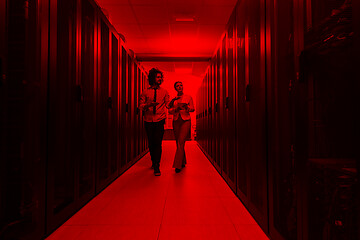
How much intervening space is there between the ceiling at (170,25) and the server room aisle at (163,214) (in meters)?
2.95

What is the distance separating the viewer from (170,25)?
543 centimetres

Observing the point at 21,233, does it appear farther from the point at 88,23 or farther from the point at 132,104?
the point at 132,104

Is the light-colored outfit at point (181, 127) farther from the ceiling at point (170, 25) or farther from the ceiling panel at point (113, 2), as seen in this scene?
the ceiling panel at point (113, 2)

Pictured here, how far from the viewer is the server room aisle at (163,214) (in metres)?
1.54

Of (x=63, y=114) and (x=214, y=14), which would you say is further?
(x=214, y=14)

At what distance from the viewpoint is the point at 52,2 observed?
152 cm

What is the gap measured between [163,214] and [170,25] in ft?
14.9

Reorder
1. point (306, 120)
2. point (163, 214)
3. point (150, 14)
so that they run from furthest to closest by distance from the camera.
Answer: point (150, 14) → point (163, 214) → point (306, 120)

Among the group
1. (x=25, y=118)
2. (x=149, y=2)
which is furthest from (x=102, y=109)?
(x=149, y=2)

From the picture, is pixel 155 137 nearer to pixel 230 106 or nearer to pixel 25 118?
pixel 230 106

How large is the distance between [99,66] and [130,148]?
1.82 m

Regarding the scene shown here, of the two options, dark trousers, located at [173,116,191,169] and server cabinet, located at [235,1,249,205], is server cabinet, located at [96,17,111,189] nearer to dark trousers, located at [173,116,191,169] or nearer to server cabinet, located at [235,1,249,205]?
dark trousers, located at [173,116,191,169]

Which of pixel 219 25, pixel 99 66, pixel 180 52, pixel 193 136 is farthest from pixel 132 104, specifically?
pixel 193 136

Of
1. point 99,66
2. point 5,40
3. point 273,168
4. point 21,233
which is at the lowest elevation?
point 21,233
